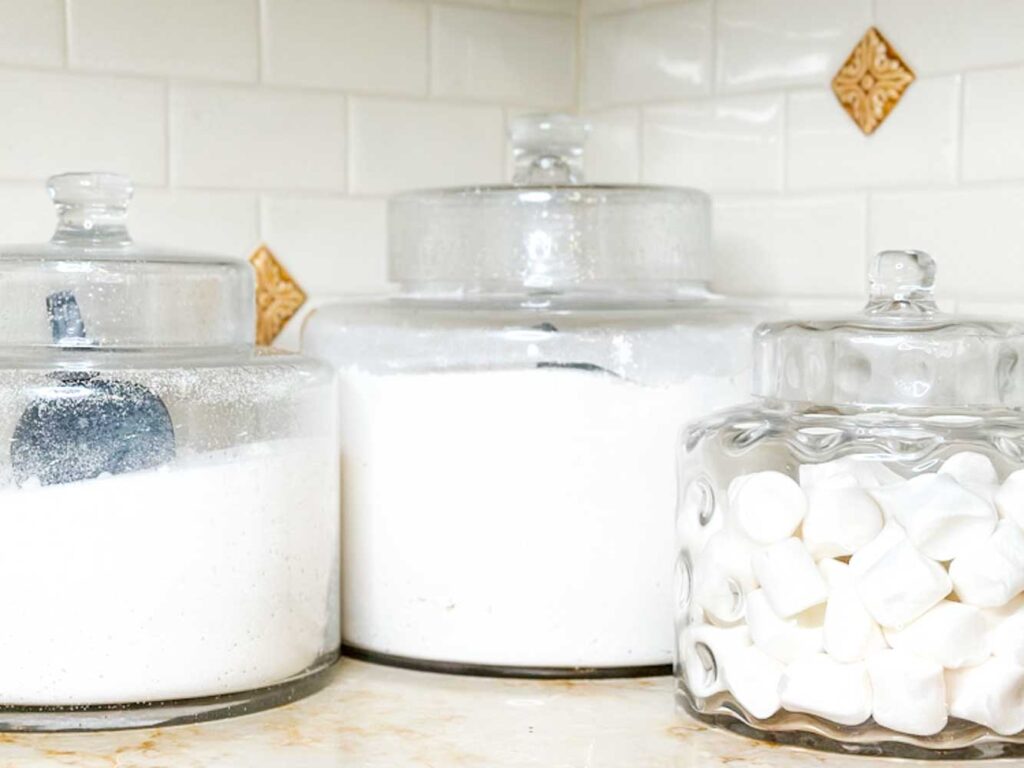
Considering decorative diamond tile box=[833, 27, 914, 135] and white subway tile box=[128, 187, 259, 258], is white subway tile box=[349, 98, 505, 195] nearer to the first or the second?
white subway tile box=[128, 187, 259, 258]

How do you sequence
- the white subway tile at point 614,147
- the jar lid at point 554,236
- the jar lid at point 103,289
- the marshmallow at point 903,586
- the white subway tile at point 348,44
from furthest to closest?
the white subway tile at point 614,147, the white subway tile at point 348,44, the jar lid at point 554,236, the jar lid at point 103,289, the marshmallow at point 903,586

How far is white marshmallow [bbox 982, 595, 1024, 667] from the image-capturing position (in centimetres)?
73

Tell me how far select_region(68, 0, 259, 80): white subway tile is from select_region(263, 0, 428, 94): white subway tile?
0.02 metres

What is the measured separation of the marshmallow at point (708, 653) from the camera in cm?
79

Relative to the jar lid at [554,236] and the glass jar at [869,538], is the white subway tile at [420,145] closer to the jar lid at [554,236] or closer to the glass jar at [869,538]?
the jar lid at [554,236]

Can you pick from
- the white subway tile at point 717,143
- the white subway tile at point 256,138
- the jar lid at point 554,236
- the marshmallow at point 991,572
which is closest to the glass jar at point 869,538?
the marshmallow at point 991,572

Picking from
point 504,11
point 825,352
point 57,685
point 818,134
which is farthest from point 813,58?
point 57,685

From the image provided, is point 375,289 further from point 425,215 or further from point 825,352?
point 825,352

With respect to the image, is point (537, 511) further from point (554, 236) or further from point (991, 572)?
point (991, 572)

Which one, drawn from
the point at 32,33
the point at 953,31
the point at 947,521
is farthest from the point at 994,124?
the point at 32,33

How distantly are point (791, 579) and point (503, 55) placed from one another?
0.69 meters

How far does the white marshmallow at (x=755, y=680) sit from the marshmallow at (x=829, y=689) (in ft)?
0.04

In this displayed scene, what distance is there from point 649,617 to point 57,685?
33cm

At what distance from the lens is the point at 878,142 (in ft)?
3.67
